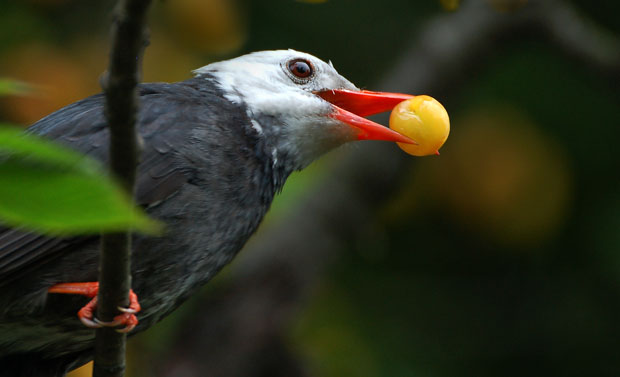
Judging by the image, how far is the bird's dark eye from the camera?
3.92m

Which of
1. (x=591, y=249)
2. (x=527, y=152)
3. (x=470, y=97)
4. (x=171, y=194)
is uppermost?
(x=470, y=97)

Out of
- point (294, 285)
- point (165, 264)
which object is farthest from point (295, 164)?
point (294, 285)

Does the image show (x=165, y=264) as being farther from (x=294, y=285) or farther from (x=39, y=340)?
(x=294, y=285)

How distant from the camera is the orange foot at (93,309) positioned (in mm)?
2590

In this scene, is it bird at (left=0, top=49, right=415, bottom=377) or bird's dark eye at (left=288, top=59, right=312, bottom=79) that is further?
bird's dark eye at (left=288, top=59, right=312, bottom=79)

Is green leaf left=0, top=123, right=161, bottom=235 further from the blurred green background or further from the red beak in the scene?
the blurred green background

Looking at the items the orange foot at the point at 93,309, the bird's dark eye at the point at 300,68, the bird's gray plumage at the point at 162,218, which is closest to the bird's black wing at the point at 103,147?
the bird's gray plumage at the point at 162,218

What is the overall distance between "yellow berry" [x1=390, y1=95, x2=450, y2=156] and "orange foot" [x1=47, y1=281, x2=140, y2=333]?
4.39 ft

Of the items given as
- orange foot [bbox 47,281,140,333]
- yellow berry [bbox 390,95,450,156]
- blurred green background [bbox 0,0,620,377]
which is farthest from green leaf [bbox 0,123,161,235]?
→ blurred green background [bbox 0,0,620,377]

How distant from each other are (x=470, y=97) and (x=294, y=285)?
8.36ft

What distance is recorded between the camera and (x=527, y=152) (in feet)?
21.9

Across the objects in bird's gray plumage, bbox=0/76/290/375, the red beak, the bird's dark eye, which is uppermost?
the bird's dark eye

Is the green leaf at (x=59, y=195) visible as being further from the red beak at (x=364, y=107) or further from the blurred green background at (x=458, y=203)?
the blurred green background at (x=458, y=203)

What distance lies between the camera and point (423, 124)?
3354 mm
